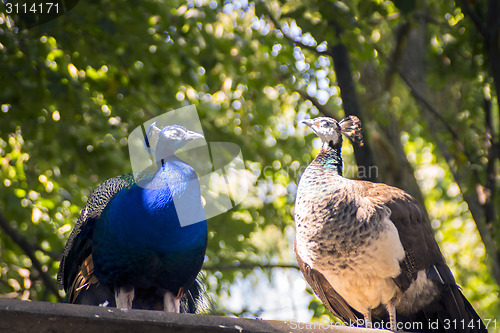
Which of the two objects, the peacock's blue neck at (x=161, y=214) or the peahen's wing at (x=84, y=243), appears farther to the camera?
the peahen's wing at (x=84, y=243)

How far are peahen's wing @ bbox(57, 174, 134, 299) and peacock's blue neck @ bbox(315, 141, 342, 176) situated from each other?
42.4 inches

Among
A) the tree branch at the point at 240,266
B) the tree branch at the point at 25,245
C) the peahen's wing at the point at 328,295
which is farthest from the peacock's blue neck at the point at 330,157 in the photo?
the tree branch at the point at 25,245

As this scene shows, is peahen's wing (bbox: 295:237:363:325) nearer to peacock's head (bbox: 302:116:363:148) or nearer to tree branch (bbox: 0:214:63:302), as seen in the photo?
peacock's head (bbox: 302:116:363:148)

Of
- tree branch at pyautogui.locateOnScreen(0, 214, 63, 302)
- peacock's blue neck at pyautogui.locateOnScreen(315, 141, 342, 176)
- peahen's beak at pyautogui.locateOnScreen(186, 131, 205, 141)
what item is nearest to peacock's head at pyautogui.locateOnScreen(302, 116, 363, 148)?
peacock's blue neck at pyautogui.locateOnScreen(315, 141, 342, 176)

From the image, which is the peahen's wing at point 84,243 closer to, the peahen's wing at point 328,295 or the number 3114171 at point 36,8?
the peahen's wing at point 328,295

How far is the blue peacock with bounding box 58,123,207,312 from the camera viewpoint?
10.9 feet

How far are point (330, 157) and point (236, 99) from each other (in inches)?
159

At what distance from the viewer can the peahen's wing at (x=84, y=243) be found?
3.60 m

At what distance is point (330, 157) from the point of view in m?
3.64

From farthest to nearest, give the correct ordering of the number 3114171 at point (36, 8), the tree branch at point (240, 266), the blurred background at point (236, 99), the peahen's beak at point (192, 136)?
the tree branch at point (240, 266) → the blurred background at point (236, 99) → the number 3114171 at point (36, 8) → the peahen's beak at point (192, 136)

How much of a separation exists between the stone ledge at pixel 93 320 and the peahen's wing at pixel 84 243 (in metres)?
1.18

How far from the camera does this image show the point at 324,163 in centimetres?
361

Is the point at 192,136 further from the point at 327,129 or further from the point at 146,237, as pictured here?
the point at 327,129

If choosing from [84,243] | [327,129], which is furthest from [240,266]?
[327,129]
